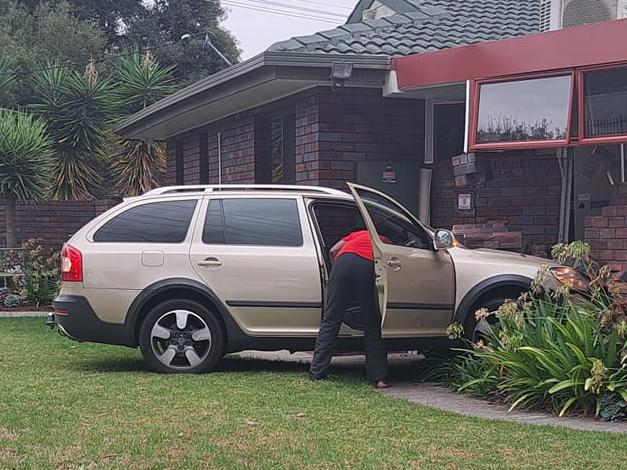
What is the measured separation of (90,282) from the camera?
8430 mm

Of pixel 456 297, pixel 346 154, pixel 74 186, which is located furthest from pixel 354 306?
pixel 74 186

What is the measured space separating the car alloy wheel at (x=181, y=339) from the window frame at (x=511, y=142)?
344 centimetres

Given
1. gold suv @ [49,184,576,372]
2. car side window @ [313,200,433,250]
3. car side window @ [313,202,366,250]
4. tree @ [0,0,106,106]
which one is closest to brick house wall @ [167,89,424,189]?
car side window @ [313,202,366,250]

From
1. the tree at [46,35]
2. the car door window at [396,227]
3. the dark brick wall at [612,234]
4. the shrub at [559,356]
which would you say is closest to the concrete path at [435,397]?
the shrub at [559,356]

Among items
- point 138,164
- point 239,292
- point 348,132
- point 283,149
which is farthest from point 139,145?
point 239,292

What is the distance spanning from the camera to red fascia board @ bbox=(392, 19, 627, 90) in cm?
865

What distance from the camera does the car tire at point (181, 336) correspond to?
331 inches

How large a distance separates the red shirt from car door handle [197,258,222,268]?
3.60 ft

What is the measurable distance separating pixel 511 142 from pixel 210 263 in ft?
11.0

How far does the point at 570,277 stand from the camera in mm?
8148

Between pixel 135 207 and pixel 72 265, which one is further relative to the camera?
pixel 135 207

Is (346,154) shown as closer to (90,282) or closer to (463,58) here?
(463,58)

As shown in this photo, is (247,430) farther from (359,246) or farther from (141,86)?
(141,86)

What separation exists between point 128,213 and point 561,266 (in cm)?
393
